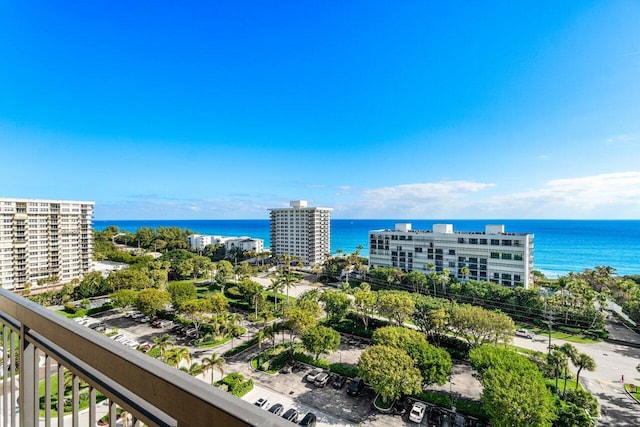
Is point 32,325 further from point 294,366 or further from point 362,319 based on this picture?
point 362,319

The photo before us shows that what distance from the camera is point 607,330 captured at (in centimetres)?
2127

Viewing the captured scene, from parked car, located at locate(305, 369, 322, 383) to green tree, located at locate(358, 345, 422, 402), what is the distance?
9.19 feet

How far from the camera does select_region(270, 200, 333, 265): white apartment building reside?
4569cm

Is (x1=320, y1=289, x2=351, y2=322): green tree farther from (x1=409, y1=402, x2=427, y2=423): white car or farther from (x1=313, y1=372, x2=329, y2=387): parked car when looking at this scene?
(x1=409, y1=402, x2=427, y2=423): white car

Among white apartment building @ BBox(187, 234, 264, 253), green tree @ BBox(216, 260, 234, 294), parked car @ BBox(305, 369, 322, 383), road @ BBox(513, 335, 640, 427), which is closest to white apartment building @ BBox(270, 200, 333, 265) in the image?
white apartment building @ BBox(187, 234, 264, 253)

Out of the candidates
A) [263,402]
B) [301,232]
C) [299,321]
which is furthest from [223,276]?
[263,402]

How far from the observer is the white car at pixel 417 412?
37.5 feet

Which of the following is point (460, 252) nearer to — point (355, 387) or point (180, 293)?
point (355, 387)

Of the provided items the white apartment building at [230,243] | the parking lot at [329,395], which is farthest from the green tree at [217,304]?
the white apartment building at [230,243]

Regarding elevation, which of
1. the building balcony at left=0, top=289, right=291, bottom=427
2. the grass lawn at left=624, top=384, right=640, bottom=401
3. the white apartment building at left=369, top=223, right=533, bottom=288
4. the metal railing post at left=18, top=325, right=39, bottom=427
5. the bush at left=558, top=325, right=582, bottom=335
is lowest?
the bush at left=558, top=325, right=582, bottom=335

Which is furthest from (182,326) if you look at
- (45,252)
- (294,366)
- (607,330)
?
(607,330)

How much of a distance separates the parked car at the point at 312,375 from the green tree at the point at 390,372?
280 centimetres

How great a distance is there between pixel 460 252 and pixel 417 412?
22.3m

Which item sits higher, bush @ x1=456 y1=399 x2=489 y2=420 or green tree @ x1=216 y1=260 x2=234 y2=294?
green tree @ x1=216 y1=260 x2=234 y2=294
